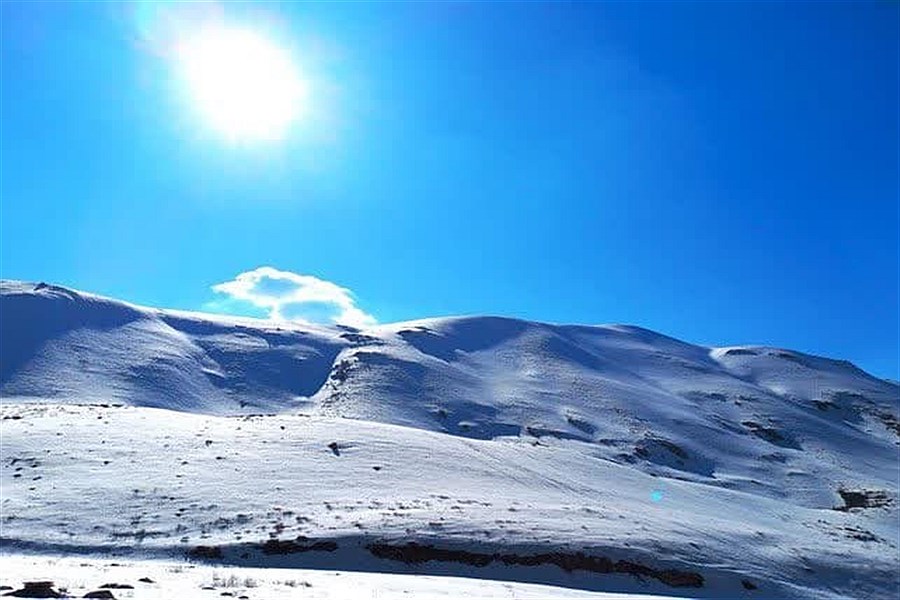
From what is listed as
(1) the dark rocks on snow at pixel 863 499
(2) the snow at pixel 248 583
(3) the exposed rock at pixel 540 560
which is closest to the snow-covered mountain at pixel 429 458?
(3) the exposed rock at pixel 540 560

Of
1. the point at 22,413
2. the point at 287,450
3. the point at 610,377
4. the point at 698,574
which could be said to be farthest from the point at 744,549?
the point at 610,377

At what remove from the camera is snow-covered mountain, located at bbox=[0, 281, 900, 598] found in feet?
82.2

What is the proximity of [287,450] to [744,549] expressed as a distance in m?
21.8

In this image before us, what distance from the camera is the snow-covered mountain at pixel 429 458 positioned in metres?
25.1

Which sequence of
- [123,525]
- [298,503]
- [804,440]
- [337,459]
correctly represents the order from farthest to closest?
[804,440], [337,459], [298,503], [123,525]

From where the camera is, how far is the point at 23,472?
2973 cm

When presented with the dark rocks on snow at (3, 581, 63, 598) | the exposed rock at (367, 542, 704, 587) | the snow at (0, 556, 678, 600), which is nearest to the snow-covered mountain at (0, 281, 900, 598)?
the exposed rock at (367, 542, 704, 587)

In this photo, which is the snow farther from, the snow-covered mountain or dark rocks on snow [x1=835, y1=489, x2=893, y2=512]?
dark rocks on snow [x1=835, y1=489, x2=893, y2=512]

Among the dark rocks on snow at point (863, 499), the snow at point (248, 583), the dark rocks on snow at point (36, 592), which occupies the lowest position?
the snow at point (248, 583)

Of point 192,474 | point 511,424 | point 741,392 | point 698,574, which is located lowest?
point 698,574

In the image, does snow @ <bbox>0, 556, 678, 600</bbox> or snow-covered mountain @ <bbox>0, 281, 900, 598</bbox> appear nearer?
snow @ <bbox>0, 556, 678, 600</bbox>

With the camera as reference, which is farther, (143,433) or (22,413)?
(22,413)

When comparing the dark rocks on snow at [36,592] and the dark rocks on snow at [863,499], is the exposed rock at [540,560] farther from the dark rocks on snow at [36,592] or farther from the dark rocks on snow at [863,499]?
the dark rocks on snow at [863,499]

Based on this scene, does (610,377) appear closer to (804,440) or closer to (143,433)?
(804,440)
